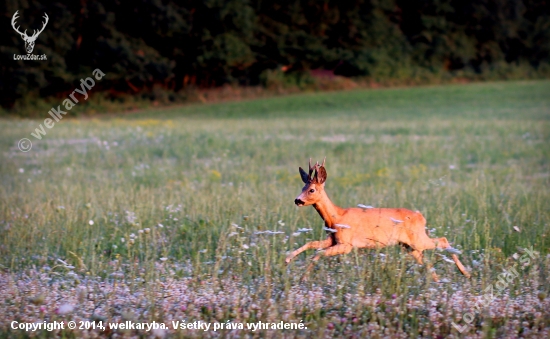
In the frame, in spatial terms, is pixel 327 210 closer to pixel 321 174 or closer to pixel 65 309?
pixel 321 174

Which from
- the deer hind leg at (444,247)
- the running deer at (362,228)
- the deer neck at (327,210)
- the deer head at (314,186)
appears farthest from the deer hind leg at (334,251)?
the deer hind leg at (444,247)

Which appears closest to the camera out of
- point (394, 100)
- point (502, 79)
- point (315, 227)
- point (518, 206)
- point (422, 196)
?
point (315, 227)

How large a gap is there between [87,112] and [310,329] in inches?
1650

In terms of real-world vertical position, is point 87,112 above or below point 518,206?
above

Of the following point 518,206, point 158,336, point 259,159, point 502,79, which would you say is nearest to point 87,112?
point 259,159

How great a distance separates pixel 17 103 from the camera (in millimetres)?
42281

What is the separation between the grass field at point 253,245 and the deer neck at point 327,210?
1.29 feet

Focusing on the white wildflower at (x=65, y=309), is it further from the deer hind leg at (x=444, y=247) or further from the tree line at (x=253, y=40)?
the tree line at (x=253, y=40)

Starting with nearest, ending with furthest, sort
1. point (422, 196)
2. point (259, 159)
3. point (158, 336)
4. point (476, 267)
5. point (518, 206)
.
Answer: point (158, 336), point (476, 267), point (518, 206), point (422, 196), point (259, 159)

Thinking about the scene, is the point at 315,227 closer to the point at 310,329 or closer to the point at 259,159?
the point at 310,329

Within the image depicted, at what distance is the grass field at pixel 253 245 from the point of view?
5.10 meters

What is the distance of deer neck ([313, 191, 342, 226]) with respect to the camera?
5.79 m

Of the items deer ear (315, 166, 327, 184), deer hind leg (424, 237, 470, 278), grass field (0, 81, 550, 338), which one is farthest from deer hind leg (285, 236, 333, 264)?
deer hind leg (424, 237, 470, 278)

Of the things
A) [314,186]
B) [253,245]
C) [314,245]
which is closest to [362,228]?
[314,245]
